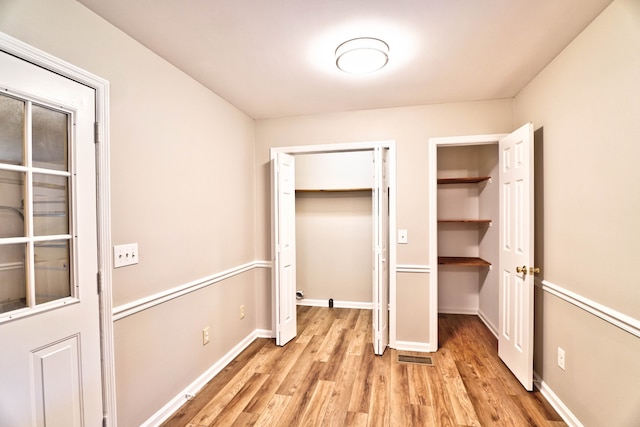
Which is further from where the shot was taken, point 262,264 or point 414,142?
point 262,264

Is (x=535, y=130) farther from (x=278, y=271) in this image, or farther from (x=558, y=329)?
(x=278, y=271)

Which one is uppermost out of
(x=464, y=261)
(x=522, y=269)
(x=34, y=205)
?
(x=34, y=205)

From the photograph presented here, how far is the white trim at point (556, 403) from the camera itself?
1.86m

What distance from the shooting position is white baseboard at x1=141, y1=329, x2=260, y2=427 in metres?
1.94

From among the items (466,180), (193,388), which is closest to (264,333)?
(193,388)

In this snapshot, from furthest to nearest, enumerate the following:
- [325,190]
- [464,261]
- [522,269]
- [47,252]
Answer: [325,190], [464,261], [522,269], [47,252]

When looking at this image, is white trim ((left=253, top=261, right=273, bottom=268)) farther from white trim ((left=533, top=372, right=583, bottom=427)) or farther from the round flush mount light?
white trim ((left=533, top=372, right=583, bottom=427))

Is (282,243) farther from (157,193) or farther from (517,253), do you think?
(517,253)

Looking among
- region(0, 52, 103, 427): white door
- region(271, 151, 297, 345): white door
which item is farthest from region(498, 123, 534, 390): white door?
region(0, 52, 103, 427): white door

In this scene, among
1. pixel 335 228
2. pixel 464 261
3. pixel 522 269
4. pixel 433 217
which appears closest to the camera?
pixel 522 269

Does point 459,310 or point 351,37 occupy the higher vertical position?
point 351,37

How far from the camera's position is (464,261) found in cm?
370

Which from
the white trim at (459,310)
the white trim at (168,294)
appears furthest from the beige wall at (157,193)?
the white trim at (459,310)

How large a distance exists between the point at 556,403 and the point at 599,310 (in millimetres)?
867
